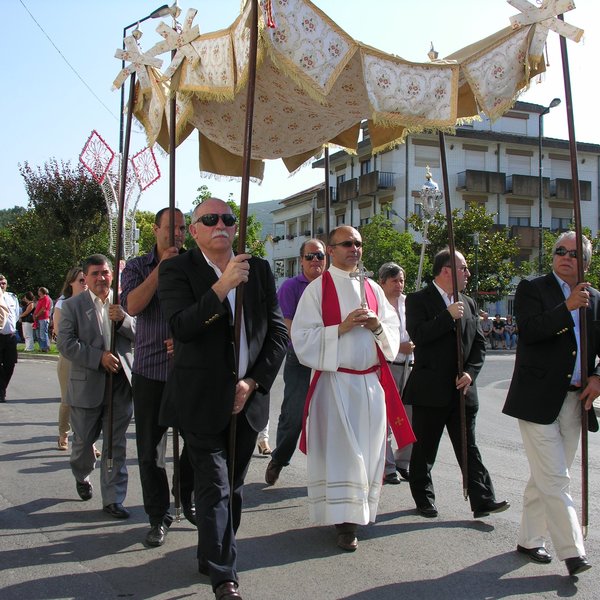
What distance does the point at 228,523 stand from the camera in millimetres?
3916

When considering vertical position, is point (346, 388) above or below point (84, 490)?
above

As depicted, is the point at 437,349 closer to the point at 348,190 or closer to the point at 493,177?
the point at 493,177

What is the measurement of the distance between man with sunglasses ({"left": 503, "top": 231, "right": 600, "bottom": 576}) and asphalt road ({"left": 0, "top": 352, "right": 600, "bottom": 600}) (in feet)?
0.99

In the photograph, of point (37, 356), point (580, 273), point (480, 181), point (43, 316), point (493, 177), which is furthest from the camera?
point (493, 177)

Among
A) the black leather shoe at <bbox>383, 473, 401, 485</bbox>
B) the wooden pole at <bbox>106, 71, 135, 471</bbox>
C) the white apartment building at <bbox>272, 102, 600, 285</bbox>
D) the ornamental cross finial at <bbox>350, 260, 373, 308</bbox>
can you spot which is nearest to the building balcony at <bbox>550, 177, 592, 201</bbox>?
the white apartment building at <bbox>272, 102, 600, 285</bbox>

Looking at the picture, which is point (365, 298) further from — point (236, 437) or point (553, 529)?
point (553, 529)

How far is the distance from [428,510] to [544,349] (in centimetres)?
176

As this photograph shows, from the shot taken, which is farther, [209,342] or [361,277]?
[361,277]

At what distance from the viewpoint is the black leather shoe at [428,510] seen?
5.57 metres

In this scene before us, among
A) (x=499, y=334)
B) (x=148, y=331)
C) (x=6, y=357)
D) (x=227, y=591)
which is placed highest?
(x=499, y=334)

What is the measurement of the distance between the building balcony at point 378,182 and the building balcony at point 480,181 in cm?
446

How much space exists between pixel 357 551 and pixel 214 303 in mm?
2087

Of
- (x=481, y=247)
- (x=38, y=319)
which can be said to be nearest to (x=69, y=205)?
(x=38, y=319)

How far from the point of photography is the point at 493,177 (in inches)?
1809
